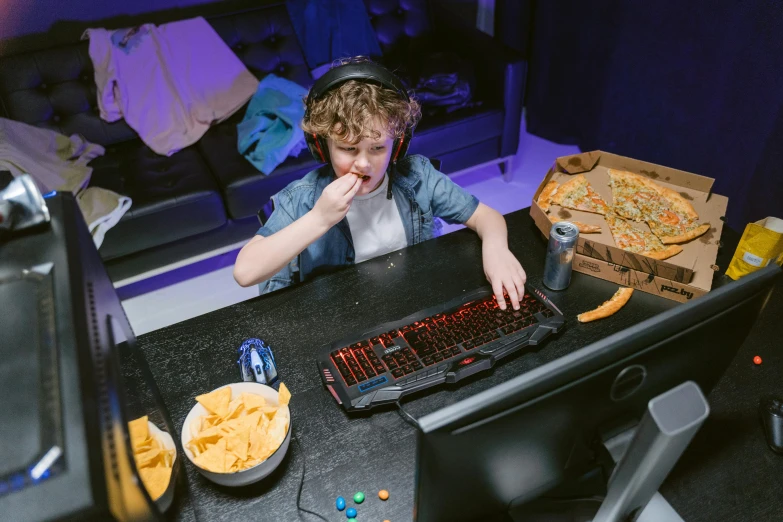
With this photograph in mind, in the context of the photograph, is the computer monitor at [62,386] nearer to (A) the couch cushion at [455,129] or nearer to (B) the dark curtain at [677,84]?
(A) the couch cushion at [455,129]

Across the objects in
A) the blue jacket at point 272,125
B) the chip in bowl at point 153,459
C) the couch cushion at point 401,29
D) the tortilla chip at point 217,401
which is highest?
the chip in bowl at point 153,459

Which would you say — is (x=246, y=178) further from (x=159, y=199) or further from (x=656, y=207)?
(x=656, y=207)

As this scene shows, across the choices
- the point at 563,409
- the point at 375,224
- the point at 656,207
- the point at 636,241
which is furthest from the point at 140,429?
the point at 656,207

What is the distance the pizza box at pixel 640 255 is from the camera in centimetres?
118

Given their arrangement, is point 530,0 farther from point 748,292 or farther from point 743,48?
point 748,292

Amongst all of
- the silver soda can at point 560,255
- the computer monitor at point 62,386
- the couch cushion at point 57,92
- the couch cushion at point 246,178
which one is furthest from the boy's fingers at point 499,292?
the couch cushion at point 57,92

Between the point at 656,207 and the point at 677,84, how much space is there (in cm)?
153

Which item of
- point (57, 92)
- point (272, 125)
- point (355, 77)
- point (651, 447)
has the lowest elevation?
point (272, 125)

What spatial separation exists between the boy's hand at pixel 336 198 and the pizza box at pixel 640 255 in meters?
0.48

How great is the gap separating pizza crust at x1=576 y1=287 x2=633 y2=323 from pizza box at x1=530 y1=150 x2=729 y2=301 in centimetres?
5

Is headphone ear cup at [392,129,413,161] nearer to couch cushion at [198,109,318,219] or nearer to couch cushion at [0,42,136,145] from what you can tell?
couch cushion at [198,109,318,219]

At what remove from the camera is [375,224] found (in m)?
1.46

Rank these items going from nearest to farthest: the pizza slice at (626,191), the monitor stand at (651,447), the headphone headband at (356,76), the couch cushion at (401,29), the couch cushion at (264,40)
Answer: the monitor stand at (651,447), the headphone headband at (356,76), the pizza slice at (626,191), the couch cushion at (264,40), the couch cushion at (401,29)

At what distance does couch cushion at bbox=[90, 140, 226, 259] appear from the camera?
221cm
